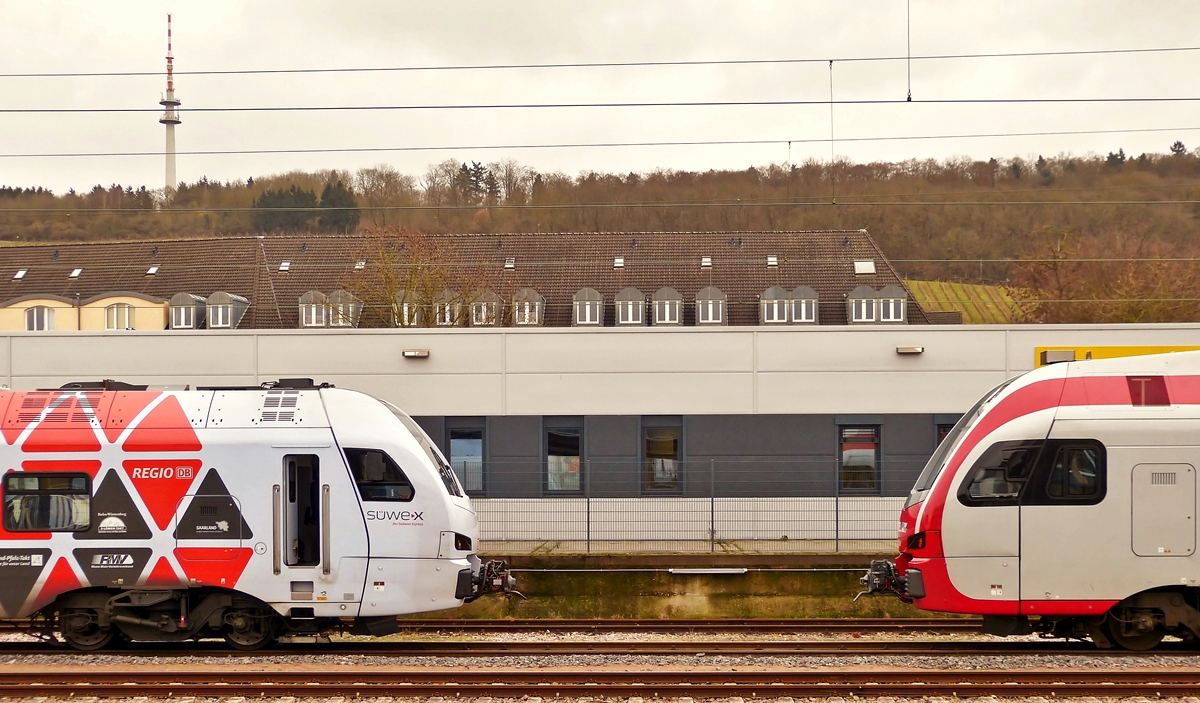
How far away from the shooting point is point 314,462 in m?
11.8

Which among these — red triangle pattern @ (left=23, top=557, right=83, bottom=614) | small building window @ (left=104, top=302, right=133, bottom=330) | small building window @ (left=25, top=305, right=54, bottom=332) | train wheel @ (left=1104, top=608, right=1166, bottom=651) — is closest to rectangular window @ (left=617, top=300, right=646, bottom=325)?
small building window @ (left=104, top=302, right=133, bottom=330)

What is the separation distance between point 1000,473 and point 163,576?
9.62m

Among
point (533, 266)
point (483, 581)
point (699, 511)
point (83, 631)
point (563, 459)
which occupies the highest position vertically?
point (533, 266)

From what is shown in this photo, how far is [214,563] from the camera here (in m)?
11.6

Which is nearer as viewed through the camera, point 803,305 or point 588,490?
point 588,490

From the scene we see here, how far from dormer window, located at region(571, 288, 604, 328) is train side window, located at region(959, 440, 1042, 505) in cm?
3528

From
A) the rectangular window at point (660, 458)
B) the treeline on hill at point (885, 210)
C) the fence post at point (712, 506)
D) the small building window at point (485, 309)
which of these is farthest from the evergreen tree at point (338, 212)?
the fence post at point (712, 506)

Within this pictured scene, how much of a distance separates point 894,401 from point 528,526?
7.50 meters

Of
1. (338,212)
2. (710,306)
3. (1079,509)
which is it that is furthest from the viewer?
(338,212)

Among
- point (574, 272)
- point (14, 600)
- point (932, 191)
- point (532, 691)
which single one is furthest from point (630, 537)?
point (574, 272)

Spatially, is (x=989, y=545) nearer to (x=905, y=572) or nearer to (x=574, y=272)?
(x=905, y=572)

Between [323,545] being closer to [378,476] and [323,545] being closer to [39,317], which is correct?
[378,476]

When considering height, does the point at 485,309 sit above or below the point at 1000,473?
above

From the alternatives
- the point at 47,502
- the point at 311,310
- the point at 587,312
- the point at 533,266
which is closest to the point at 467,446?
the point at 47,502
